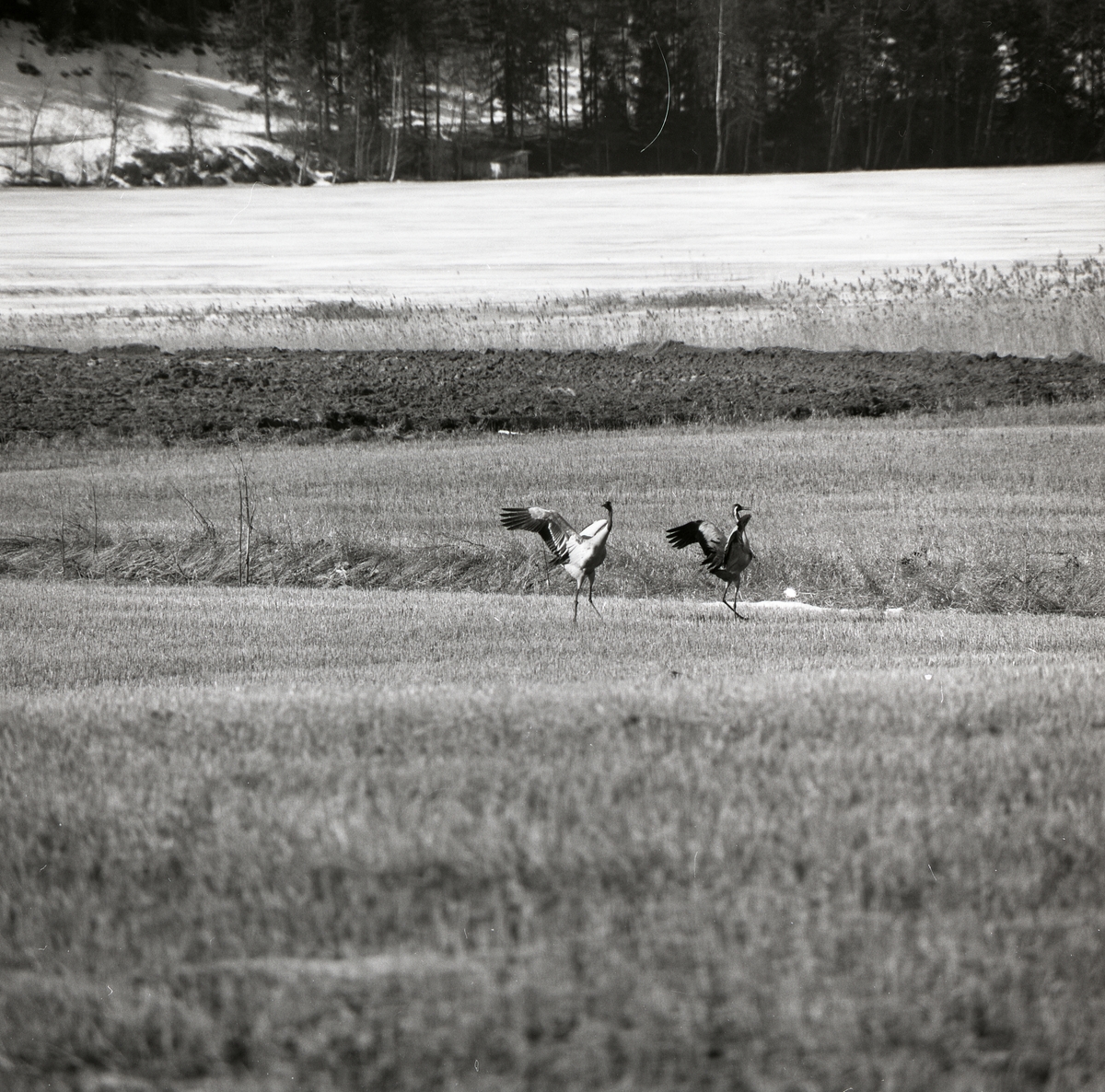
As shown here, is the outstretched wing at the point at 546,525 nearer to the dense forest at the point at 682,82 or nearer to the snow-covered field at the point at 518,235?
the snow-covered field at the point at 518,235

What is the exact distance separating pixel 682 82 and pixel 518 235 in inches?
1199

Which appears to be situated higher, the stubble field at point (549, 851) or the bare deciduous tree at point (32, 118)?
the bare deciduous tree at point (32, 118)

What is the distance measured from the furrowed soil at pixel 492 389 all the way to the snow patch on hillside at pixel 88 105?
64.1 meters

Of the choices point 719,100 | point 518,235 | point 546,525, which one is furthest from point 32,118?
point 546,525

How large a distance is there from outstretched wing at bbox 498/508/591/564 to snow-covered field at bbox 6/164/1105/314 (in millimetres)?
37320

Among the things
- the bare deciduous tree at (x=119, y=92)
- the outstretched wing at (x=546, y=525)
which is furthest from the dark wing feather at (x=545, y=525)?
the bare deciduous tree at (x=119, y=92)

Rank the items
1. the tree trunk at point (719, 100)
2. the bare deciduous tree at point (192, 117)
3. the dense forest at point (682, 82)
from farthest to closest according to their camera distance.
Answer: the bare deciduous tree at point (192, 117)
the tree trunk at point (719, 100)
the dense forest at point (682, 82)

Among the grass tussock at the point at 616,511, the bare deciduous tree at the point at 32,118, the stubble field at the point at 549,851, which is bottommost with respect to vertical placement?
the grass tussock at the point at 616,511

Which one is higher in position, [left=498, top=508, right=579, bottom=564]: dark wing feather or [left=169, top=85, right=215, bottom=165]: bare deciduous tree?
[left=169, top=85, right=215, bottom=165]: bare deciduous tree

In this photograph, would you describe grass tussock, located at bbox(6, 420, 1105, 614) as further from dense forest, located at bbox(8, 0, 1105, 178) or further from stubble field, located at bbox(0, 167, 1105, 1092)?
dense forest, located at bbox(8, 0, 1105, 178)

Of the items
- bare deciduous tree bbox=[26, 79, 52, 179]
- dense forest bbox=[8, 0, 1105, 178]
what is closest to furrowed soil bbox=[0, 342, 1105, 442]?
dense forest bbox=[8, 0, 1105, 178]

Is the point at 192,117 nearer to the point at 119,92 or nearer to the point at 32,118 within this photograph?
the point at 119,92

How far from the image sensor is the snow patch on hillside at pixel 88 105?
91000 mm

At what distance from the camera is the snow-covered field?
52.8 m
